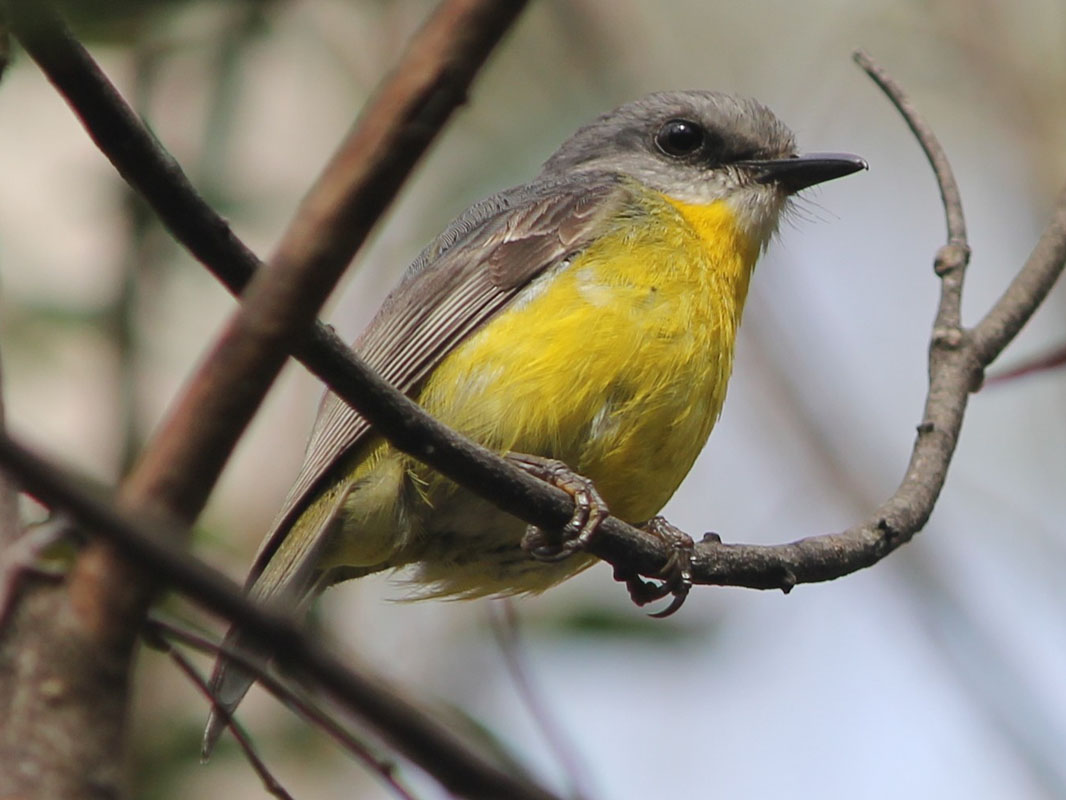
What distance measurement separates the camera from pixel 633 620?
488 cm

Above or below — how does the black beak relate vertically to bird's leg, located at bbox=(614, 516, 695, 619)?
above

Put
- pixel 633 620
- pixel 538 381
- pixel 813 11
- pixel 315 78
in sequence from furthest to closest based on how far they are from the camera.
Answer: pixel 813 11 < pixel 315 78 < pixel 633 620 < pixel 538 381

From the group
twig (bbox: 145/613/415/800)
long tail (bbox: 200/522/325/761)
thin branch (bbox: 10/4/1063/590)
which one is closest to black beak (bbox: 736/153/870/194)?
thin branch (bbox: 10/4/1063/590)

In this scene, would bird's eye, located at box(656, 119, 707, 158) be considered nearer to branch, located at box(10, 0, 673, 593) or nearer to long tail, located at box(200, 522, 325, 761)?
long tail, located at box(200, 522, 325, 761)

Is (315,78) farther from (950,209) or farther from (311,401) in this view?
(950,209)

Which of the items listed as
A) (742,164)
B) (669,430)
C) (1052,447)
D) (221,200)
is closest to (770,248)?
(742,164)

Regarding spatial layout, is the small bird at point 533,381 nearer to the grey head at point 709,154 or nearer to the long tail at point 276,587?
the long tail at point 276,587

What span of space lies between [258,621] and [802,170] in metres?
4.18

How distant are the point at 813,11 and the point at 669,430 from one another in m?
6.94

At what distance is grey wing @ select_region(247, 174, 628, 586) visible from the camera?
4156 millimetres

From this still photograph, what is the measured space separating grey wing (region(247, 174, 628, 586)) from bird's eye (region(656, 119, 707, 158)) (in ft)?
1.29

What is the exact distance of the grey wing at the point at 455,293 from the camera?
416cm

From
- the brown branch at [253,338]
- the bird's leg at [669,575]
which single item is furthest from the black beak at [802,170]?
the brown branch at [253,338]

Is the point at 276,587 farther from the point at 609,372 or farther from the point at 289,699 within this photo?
the point at 289,699
